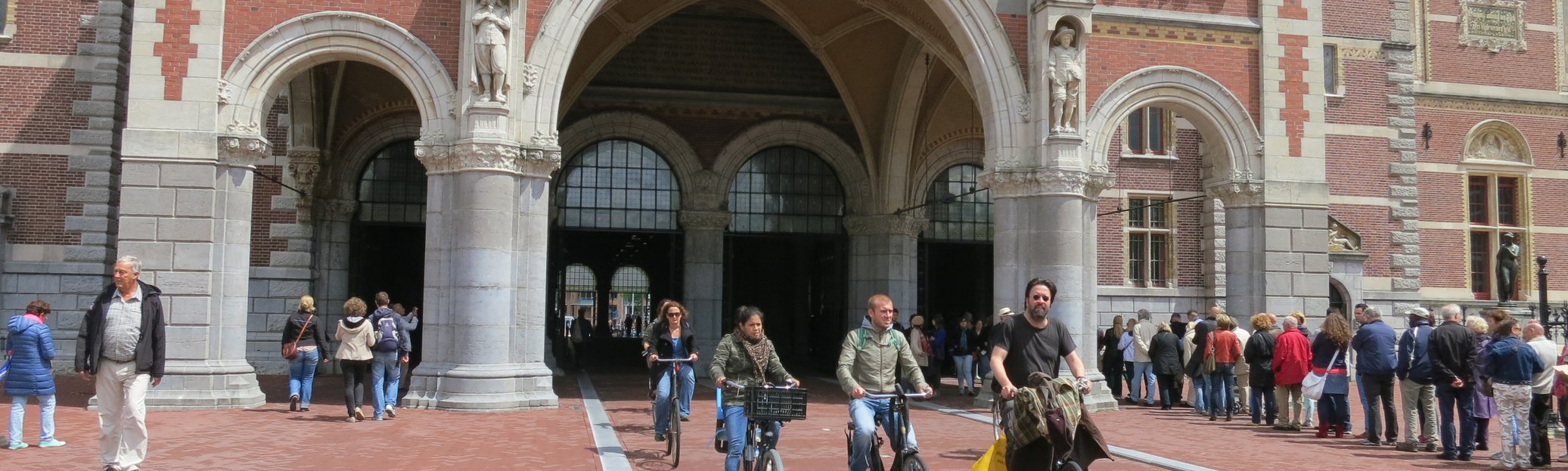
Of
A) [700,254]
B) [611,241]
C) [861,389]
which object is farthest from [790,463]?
[611,241]

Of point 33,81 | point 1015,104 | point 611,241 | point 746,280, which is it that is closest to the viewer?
point 1015,104

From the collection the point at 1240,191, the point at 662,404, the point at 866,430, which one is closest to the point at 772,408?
the point at 866,430

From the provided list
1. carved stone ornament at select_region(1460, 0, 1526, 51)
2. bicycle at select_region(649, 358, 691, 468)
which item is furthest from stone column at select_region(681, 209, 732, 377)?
carved stone ornament at select_region(1460, 0, 1526, 51)

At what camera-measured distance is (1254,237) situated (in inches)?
658

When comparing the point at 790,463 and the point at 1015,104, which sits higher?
the point at 1015,104

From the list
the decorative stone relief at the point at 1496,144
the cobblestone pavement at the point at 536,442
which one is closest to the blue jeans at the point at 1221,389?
the cobblestone pavement at the point at 536,442

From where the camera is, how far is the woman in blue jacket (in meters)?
9.89

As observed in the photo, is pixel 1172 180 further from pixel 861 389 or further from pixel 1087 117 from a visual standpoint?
pixel 861 389

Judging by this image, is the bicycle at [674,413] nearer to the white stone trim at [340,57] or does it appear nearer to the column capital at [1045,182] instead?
the white stone trim at [340,57]

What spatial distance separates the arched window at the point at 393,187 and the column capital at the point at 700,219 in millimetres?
4516

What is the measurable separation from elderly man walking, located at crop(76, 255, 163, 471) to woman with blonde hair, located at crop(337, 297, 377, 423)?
13.0 feet

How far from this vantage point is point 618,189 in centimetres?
2194

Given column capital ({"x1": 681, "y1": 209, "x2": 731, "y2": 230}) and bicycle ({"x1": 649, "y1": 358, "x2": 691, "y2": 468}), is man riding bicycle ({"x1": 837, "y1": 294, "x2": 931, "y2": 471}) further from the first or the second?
column capital ({"x1": 681, "y1": 209, "x2": 731, "y2": 230})

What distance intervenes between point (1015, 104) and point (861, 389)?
366 inches
